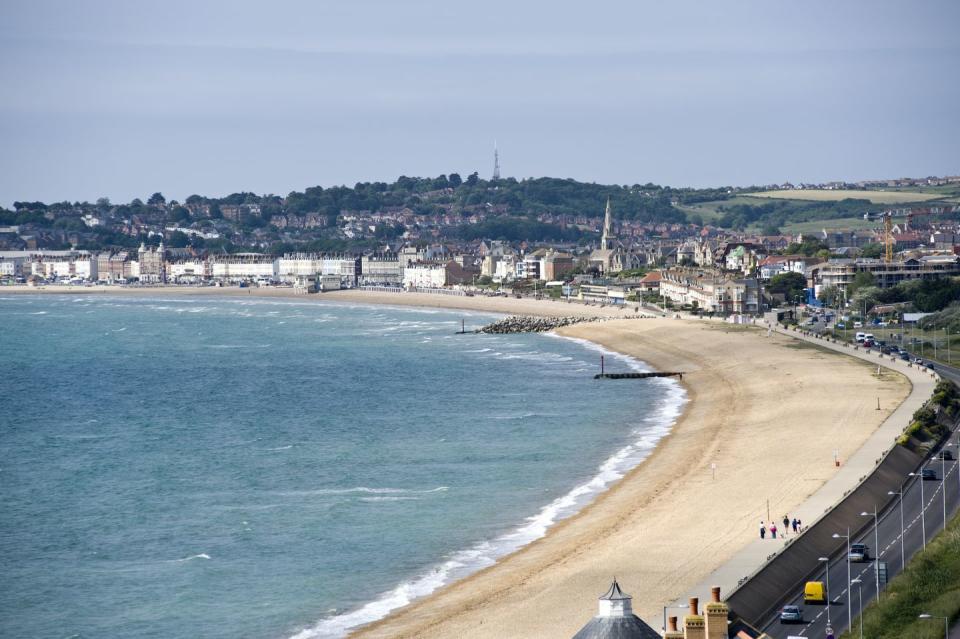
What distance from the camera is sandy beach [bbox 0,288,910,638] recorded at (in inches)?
1191

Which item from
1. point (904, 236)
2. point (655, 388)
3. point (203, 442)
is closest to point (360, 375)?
point (655, 388)

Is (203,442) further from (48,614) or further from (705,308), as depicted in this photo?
(705,308)

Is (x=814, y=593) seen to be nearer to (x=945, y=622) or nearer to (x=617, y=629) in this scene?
(x=945, y=622)

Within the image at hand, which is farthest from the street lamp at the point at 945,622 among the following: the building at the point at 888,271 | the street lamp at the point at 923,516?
the building at the point at 888,271

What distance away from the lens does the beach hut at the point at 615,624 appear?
16.9 metres

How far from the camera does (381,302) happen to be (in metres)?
176

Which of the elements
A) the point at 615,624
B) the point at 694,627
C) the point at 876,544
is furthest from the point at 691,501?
the point at 615,624

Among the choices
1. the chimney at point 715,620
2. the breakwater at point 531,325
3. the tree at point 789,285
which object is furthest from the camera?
the tree at point 789,285

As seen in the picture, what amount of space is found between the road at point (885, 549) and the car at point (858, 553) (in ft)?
0.55

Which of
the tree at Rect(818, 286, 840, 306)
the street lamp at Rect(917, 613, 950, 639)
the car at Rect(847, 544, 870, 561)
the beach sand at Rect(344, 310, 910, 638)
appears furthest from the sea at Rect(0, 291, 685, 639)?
the tree at Rect(818, 286, 840, 306)

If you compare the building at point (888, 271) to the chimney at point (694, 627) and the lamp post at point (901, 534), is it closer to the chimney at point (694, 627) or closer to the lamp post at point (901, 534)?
the lamp post at point (901, 534)

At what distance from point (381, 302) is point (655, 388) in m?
109

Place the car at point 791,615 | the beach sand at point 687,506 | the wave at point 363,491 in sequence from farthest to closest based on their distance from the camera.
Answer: the wave at point 363,491 → the beach sand at point 687,506 → the car at point 791,615

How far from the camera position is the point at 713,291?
114m
